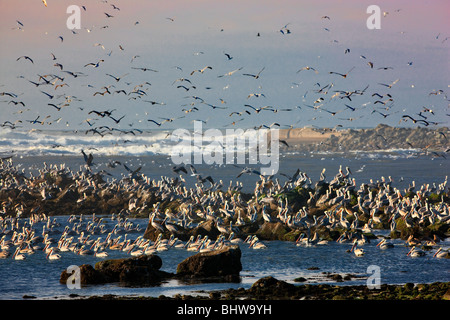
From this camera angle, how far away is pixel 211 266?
2684 centimetres

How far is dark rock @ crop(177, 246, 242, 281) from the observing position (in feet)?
87.6

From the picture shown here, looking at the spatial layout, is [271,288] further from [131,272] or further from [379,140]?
[379,140]

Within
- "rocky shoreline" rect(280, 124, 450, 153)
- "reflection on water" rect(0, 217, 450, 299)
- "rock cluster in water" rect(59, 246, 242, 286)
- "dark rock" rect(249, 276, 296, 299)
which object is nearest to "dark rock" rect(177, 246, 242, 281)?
"rock cluster in water" rect(59, 246, 242, 286)

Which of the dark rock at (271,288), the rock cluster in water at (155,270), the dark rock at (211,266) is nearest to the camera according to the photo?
the dark rock at (271,288)

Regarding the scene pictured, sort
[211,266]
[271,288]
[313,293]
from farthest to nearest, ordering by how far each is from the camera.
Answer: [211,266], [271,288], [313,293]

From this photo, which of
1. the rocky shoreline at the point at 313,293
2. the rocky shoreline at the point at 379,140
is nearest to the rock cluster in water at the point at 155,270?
the rocky shoreline at the point at 313,293

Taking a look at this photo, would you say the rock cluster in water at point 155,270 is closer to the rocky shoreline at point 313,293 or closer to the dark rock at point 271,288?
the rocky shoreline at point 313,293

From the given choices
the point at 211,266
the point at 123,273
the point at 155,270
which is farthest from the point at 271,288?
the point at 123,273

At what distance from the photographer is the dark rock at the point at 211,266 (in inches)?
1051

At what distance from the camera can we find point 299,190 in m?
43.3
